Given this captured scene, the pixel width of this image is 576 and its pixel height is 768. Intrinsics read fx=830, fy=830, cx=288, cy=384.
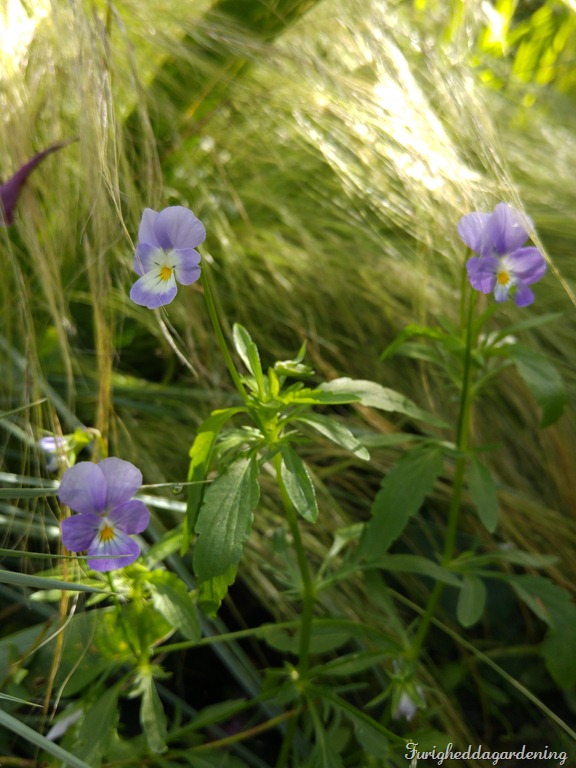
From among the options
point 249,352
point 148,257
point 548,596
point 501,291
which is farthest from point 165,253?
point 548,596

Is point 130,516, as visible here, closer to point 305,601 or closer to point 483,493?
point 305,601

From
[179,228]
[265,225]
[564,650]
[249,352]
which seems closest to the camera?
[179,228]

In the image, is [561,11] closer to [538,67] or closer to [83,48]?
[538,67]

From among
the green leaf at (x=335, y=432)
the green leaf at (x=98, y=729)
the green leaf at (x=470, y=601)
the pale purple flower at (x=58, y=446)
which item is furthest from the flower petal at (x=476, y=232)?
the green leaf at (x=98, y=729)

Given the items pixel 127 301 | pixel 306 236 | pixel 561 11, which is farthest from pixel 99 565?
pixel 561 11

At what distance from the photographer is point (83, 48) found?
3.04 feet

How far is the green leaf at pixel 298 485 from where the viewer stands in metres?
0.73

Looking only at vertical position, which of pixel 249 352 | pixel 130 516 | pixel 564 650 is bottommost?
pixel 564 650

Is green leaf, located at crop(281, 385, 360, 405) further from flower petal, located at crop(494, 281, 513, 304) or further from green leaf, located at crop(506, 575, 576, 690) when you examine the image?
green leaf, located at crop(506, 575, 576, 690)

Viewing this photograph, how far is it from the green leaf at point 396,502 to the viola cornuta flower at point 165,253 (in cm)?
32

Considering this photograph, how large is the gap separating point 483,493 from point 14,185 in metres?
0.63

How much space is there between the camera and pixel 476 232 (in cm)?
83

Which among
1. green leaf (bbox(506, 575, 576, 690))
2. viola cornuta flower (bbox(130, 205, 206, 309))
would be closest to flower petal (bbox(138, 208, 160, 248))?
viola cornuta flower (bbox(130, 205, 206, 309))

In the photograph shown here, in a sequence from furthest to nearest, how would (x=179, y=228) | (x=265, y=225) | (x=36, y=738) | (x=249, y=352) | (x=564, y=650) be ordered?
(x=265, y=225) < (x=564, y=650) < (x=249, y=352) < (x=179, y=228) < (x=36, y=738)
